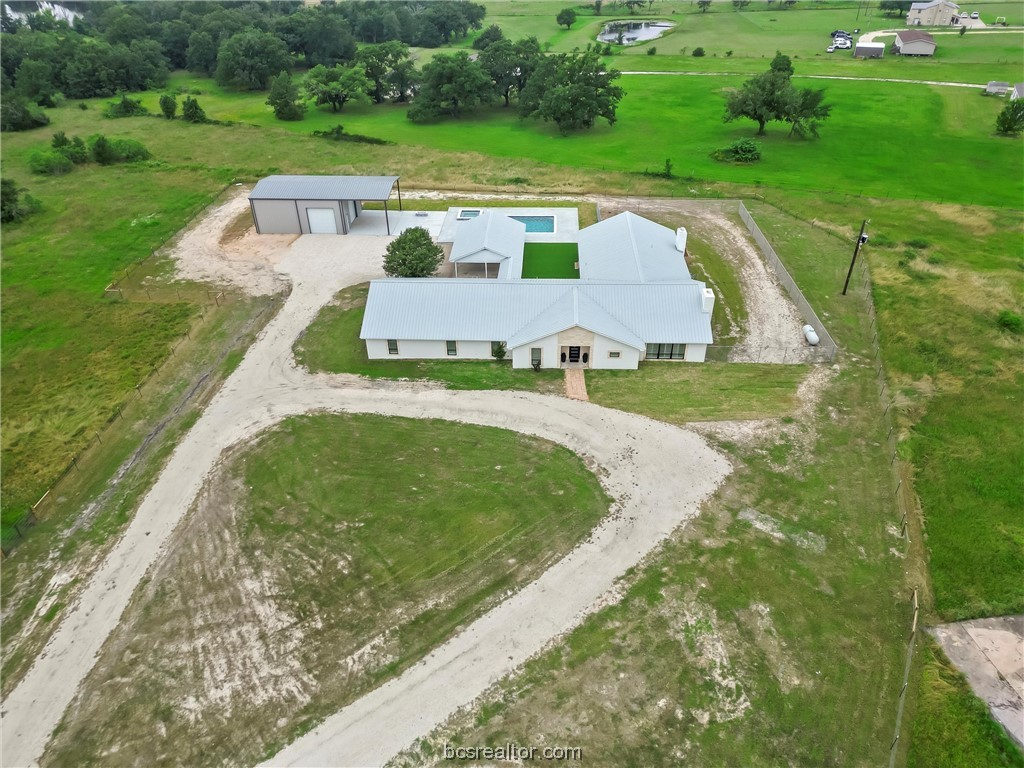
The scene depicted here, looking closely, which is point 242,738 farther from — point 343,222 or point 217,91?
point 217,91

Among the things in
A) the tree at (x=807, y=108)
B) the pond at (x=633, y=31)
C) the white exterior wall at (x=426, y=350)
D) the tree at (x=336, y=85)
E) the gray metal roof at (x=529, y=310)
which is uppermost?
the pond at (x=633, y=31)

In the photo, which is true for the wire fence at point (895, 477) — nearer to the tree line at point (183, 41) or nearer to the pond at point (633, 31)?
the tree line at point (183, 41)

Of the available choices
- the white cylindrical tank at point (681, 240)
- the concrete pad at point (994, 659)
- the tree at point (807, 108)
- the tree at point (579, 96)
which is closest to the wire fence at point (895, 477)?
the concrete pad at point (994, 659)

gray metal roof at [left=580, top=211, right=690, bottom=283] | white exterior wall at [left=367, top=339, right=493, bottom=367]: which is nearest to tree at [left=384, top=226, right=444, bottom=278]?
white exterior wall at [left=367, top=339, right=493, bottom=367]

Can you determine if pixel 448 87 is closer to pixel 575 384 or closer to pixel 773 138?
pixel 773 138

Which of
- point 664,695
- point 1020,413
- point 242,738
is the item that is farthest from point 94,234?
point 1020,413

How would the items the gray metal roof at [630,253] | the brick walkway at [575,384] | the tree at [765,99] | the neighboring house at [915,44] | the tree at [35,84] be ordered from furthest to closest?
the neighboring house at [915,44]
the tree at [35,84]
the tree at [765,99]
the gray metal roof at [630,253]
the brick walkway at [575,384]

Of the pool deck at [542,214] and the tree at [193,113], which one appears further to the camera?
the tree at [193,113]
